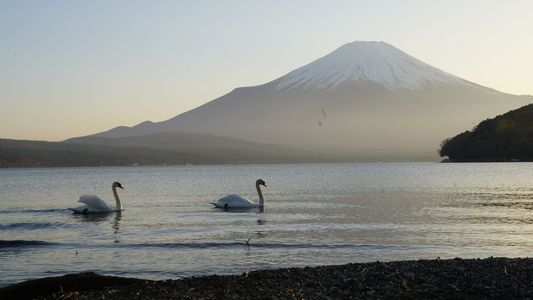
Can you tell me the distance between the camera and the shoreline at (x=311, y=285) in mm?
14664

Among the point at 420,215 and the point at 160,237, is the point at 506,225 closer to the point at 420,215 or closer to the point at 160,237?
the point at 420,215

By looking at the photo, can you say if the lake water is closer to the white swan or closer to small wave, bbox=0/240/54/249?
small wave, bbox=0/240/54/249

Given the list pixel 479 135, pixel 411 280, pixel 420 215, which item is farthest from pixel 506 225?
pixel 479 135

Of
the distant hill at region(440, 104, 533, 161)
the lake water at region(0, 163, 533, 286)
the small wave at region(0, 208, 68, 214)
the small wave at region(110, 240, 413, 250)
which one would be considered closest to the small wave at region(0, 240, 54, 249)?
the lake water at region(0, 163, 533, 286)

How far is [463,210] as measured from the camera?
137ft

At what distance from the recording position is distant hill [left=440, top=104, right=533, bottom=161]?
16825 cm

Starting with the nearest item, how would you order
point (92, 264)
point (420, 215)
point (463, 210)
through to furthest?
1. point (92, 264)
2. point (420, 215)
3. point (463, 210)

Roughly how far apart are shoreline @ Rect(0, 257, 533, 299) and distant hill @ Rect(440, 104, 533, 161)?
525ft

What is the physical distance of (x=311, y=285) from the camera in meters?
15.5

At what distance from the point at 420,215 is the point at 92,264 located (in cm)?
2162

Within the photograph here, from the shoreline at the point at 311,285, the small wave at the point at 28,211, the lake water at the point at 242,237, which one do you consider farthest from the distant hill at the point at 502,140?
the shoreline at the point at 311,285

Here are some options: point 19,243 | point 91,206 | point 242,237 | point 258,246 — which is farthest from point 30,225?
point 258,246

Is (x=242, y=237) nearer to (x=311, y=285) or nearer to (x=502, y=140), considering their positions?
(x=311, y=285)

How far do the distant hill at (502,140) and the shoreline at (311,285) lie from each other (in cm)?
16004
